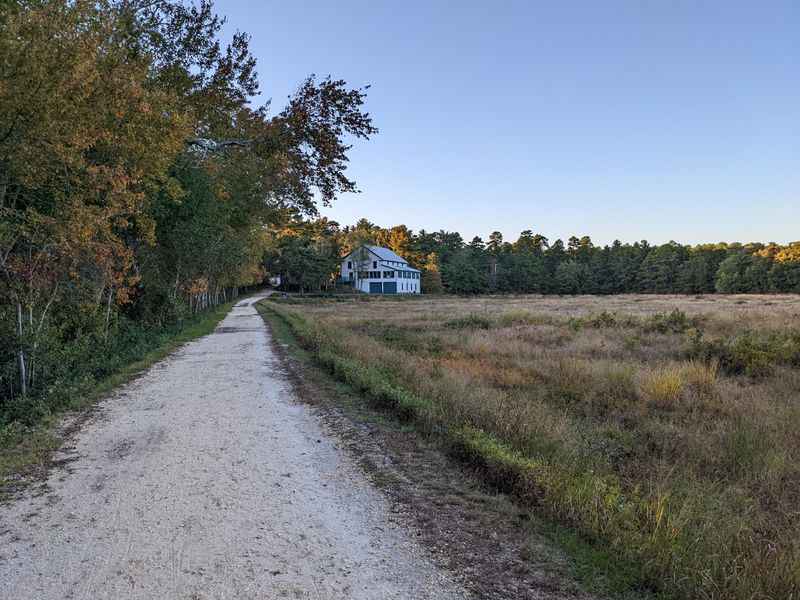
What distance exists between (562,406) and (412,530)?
5811mm

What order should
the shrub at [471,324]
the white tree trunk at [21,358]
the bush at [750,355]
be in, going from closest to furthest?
the white tree trunk at [21,358] → the bush at [750,355] → the shrub at [471,324]

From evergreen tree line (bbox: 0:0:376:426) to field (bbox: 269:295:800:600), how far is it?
5.37m

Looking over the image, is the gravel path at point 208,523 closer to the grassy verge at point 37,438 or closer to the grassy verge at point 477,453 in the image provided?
the grassy verge at point 37,438

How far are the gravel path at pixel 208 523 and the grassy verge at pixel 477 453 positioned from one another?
989 mm

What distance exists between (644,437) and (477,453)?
129 inches

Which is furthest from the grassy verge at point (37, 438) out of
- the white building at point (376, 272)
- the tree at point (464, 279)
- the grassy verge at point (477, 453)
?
the tree at point (464, 279)

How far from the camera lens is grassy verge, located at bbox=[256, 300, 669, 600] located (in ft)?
10.8

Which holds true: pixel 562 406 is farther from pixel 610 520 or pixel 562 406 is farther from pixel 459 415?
pixel 610 520

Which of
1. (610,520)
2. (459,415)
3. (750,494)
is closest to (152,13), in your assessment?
(459,415)

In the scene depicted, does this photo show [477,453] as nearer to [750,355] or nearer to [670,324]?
[750,355]

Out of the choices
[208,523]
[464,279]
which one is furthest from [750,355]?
[464,279]

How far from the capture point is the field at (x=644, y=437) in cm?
359

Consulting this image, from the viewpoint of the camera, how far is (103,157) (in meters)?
9.19

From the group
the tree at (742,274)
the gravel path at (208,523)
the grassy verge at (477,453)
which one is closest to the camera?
the gravel path at (208,523)
